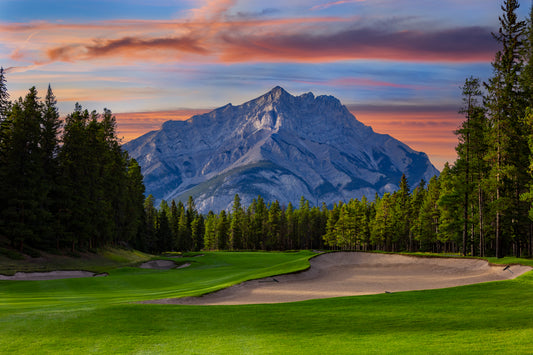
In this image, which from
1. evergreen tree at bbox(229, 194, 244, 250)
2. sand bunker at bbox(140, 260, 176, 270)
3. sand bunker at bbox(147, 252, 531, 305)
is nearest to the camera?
sand bunker at bbox(147, 252, 531, 305)

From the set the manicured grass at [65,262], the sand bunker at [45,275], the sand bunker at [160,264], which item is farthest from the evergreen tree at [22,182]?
the sand bunker at [160,264]

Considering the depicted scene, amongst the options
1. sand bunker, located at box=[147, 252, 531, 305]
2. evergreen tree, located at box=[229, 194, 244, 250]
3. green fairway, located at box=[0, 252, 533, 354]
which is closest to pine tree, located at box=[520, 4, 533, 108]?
sand bunker, located at box=[147, 252, 531, 305]

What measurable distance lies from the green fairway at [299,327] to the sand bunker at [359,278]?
15.7ft

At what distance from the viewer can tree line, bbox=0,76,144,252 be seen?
4894 cm

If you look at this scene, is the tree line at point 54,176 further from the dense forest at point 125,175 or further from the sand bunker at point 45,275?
the sand bunker at point 45,275

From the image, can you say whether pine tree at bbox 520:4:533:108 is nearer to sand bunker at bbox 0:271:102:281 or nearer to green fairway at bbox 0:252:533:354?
green fairway at bbox 0:252:533:354

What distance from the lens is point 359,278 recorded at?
109 feet

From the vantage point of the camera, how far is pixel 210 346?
1210cm

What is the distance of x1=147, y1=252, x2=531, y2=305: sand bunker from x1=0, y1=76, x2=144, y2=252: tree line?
109 ft

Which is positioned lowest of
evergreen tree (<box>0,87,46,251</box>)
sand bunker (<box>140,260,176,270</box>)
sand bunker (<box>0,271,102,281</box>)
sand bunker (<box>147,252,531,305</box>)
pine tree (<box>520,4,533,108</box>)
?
sand bunker (<box>140,260,176,270</box>)

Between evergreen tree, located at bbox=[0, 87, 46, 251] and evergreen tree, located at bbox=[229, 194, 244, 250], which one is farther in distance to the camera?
evergreen tree, located at bbox=[229, 194, 244, 250]

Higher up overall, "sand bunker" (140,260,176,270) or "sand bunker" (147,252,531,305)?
"sand bunker" (147,252,531,305)

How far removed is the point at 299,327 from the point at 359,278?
2007cm

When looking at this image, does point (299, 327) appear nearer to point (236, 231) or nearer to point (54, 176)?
point (54, 176)
